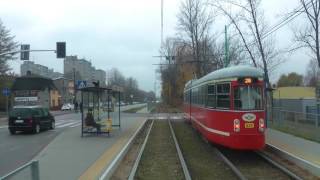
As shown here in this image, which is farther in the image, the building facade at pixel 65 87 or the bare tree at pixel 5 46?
the building facade at pixel 65 87

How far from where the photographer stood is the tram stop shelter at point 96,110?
26.5m

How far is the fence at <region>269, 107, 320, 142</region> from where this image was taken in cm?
2453

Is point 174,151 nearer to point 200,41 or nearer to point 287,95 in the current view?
point 200,41

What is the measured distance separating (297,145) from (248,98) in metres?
3.70

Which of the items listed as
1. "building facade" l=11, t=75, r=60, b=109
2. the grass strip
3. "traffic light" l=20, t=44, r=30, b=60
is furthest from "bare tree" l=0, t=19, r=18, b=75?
the grass strip

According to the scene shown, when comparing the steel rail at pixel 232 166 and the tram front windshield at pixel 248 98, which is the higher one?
the tram front windshield at pixel 248 98

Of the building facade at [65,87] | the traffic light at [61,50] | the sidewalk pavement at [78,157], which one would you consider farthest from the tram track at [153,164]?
the building facade at [65,87]

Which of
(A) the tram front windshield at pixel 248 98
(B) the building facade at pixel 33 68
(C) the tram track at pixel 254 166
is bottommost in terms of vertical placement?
(C) the tram track at pixel 254 166

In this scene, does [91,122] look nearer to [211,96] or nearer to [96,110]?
[96,110]

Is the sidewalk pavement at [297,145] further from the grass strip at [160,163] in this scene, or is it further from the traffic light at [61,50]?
the traffic light at [61,50]

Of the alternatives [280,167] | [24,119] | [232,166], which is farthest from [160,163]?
[24,119]

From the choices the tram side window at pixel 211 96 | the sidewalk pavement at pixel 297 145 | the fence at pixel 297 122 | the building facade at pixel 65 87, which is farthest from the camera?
the building facade at pixel 65 87

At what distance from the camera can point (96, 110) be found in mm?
28250

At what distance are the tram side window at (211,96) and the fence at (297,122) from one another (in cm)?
516
